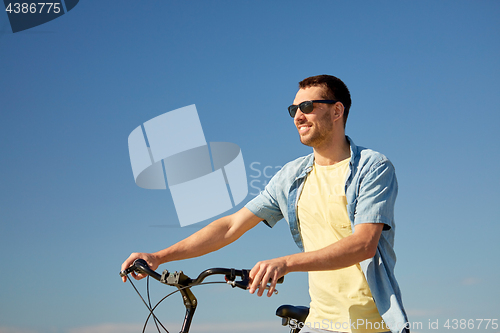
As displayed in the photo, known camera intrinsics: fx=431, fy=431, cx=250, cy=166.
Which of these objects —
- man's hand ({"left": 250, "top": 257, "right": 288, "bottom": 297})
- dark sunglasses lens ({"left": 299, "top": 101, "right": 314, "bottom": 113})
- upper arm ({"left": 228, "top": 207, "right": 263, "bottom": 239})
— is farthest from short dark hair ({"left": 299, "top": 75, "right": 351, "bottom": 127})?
man's hand ({"left": 250, "top": 257, "right": 288, "bottom": 297})

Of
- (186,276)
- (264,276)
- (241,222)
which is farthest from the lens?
(241,222)

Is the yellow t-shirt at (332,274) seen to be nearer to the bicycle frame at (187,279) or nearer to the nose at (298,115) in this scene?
the nose at (298,115)

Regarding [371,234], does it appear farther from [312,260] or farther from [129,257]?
[129,257]

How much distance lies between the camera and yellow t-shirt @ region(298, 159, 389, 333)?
10.5 ft

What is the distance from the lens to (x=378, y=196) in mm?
3143

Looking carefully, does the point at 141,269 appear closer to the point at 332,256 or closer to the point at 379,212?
the point at 332,256

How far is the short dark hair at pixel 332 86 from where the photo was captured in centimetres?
387

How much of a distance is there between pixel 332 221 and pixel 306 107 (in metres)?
1.03

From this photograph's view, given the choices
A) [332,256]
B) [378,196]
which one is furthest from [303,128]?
[332,256]

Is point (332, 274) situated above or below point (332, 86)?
below

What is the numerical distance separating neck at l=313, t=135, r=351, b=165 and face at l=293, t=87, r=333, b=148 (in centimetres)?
5

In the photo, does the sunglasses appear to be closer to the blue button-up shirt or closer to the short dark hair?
the short dark hair

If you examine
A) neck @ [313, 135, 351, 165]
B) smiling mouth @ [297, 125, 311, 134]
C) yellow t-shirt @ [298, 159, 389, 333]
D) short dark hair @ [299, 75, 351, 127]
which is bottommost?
yellow t-shirt @ [298, 159, 389, 333]

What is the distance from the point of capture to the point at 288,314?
150 inches
